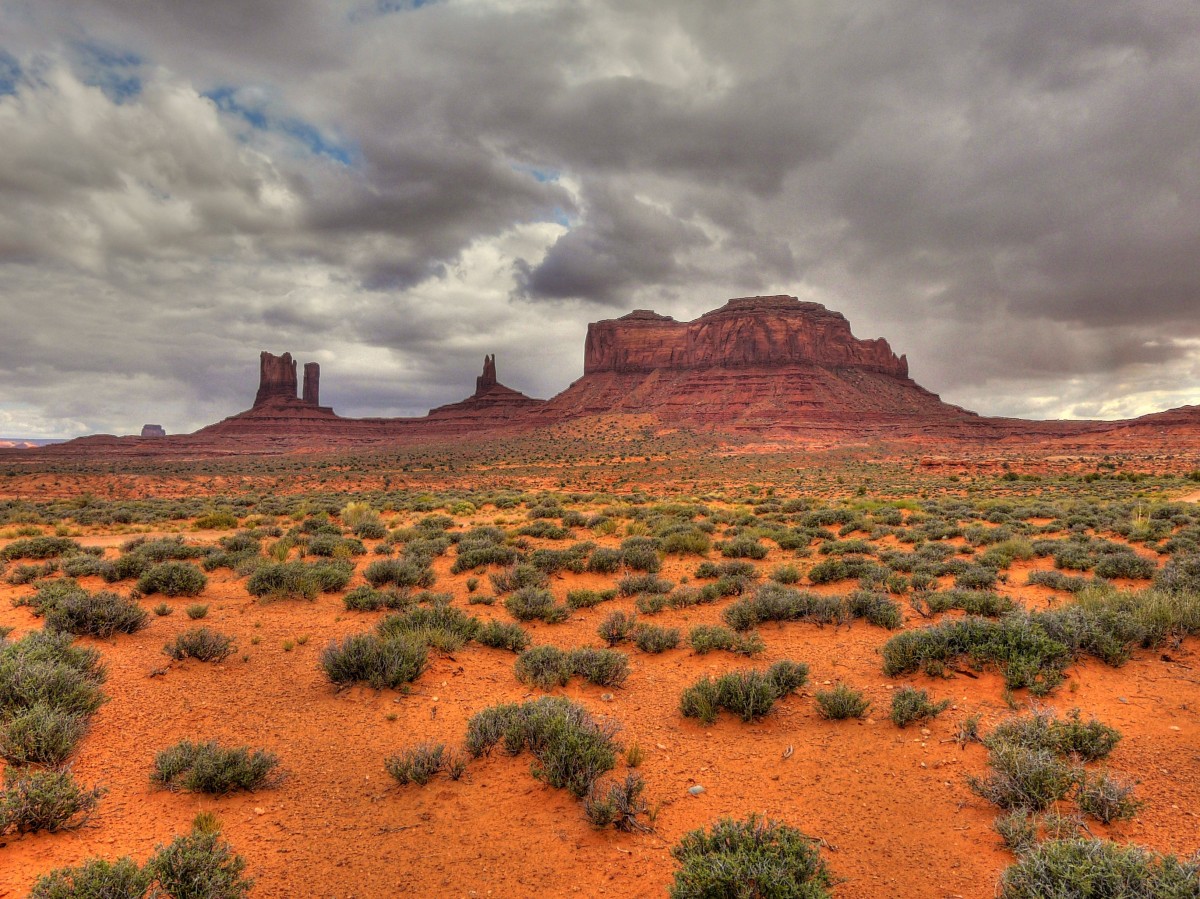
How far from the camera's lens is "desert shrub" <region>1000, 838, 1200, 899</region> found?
3039mm

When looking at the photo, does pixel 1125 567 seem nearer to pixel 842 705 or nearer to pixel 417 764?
pixel 842 705

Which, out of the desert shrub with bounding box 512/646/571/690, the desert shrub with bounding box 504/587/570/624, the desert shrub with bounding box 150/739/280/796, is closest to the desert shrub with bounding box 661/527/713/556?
the desert shrub with bounding box 504/587/570/624

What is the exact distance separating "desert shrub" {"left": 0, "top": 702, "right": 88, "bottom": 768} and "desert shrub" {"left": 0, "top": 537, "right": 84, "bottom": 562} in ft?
36.7

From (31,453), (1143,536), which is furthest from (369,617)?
(31,453)

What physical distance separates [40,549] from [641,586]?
14180 millimetres

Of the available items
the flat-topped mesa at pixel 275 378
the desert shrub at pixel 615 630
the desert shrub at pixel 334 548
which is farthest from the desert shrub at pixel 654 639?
the flat-topped mesa at pixel 275 378

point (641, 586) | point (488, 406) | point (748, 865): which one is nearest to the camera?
point (748, 865)

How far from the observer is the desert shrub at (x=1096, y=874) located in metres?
3.04

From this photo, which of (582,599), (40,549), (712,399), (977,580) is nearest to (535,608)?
(582,599)

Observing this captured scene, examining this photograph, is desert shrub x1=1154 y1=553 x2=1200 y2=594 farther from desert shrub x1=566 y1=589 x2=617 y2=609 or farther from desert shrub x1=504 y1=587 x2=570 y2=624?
desert shrub x1=504 y1=587 x2=570 y2=624

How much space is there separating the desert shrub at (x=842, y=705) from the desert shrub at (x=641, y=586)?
17.1ft

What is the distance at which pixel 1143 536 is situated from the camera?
15.0m

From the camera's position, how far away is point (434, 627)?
8.76 metres

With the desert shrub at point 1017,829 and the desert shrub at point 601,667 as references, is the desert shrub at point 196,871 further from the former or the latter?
the desert shrub at point 1017,829
